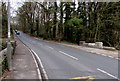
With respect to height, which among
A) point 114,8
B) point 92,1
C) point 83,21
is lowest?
point 83,21

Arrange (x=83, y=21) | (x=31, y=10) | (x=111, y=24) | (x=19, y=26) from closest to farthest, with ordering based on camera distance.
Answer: (x=111, y=24), (x=83, y=21), (x=31, y=10), (x=19, y=26)

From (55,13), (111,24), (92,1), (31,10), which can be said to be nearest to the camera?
(111,24)

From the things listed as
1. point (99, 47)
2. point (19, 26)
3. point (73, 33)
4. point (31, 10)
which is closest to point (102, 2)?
point (73, 33)

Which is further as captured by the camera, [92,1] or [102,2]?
[92,1]

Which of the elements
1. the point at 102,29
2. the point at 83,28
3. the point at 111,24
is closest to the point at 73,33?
the point at 83,28

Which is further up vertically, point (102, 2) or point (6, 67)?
point (102, 2)

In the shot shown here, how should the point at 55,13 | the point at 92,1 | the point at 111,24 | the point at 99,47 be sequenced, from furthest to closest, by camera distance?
the point at 55,13 → the point at 92,1 → the point at 111,24 → the point at 99,47

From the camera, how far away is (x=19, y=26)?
112m

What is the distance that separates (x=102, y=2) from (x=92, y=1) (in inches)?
112

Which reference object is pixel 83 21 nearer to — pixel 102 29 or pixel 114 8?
pixel 102 29

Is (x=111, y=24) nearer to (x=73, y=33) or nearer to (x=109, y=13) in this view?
(x=109, y=13)

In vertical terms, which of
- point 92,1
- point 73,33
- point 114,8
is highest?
point 92,1

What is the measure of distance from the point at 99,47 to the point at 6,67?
15.6m

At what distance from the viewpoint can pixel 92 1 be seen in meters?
30.4
